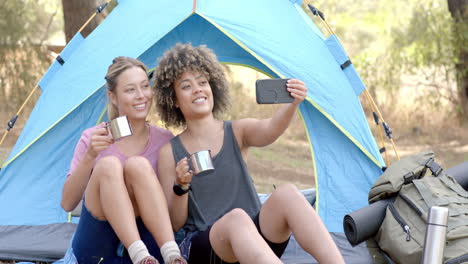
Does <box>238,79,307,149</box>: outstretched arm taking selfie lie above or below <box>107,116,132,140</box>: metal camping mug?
below

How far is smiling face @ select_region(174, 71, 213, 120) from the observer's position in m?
2.54

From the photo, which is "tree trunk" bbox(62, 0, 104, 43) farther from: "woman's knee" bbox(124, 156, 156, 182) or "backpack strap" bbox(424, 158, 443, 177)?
"backpack strap" bbox(424, 158, 443, 177)

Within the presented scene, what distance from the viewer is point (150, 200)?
234 centimetres

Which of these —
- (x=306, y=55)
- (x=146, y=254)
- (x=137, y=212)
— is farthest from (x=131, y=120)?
(x=306, y=55)

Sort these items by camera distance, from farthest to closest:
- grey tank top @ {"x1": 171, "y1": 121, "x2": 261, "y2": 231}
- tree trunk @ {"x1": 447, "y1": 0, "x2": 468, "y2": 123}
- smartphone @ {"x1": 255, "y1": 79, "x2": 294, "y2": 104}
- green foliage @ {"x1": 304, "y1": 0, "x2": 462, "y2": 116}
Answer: green foliage @ {"x1": 304, "y1": 0, "x2": 462, "y2": 116} → tree trunk @ {"x1": 447, "y1": 0, "x2": 468, "y2": 123} → grey tank top @ {"x1": 171, "y1": 121, "x2": 261, "y2": 231} → smartphone @ {"x1": 255, "y1": 79, "x2": 294, "y2": 104}

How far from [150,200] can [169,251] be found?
20 centimetres

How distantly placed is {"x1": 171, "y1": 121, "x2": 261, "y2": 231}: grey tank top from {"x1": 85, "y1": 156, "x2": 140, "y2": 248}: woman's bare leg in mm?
284

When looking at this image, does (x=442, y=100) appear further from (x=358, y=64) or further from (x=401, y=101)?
(x=358, y=64)

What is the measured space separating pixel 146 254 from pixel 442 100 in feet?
18.0

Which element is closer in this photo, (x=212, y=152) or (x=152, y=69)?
(x=212, y=152)

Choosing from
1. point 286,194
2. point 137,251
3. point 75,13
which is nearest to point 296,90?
point 286,194

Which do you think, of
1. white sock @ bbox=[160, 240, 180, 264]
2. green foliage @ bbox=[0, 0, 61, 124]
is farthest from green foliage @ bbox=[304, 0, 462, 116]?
white sock @ bbox=[160, 240, 180, 264]

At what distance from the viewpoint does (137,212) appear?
97.2 inches

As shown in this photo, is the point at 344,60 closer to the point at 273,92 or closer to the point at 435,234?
the point at 273,92
